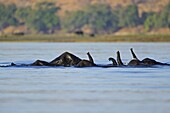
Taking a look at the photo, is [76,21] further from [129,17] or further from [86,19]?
[129,17]

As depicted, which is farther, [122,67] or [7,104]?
[122,67]

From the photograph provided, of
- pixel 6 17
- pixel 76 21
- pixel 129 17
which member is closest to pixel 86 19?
pixel 76 21

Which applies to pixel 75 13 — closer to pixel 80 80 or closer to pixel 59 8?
pixel 59 8

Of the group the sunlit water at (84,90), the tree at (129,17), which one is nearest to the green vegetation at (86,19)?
the tree at (129,17)

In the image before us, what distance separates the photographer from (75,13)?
474 feet

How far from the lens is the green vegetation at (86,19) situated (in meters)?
136

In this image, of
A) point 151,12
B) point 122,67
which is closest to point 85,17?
point 151,12

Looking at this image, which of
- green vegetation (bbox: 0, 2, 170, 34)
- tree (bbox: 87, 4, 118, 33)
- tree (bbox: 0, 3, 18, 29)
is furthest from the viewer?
tree (bbox: 0, 3, 18, 29)

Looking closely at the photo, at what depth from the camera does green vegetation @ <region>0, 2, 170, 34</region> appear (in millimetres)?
136000

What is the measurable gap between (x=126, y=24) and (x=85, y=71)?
350ft

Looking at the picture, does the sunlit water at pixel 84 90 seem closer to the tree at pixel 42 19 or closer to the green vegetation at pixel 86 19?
the green vegetation at pixel 86 19

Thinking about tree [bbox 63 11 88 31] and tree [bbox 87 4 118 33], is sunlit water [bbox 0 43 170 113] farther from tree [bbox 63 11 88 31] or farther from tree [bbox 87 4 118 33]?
tree [bbox 63 11 88 31]

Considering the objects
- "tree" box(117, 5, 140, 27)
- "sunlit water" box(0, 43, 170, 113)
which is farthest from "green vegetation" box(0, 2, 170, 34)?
"sunlit water" box(0, 43, 170, 113)

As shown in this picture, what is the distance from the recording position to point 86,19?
467 ft
